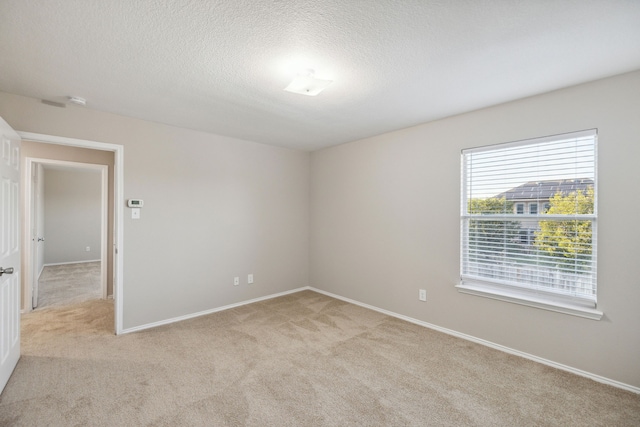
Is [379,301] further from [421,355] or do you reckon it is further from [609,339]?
[609,339]

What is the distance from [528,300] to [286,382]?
227cm

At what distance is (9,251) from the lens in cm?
230

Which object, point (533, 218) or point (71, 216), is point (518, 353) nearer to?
point (533, 218)

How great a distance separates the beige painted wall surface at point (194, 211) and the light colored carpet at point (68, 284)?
195cm

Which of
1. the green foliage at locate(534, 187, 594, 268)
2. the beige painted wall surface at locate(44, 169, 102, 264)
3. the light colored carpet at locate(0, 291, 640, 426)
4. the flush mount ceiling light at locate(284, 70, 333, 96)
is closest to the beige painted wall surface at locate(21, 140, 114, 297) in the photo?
the light colored carpet at locate(0, 291, 640, 426)

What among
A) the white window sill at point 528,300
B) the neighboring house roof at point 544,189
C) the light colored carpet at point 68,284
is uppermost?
the neighboring house roof at point 544,189

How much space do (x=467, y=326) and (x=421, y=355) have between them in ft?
2.36

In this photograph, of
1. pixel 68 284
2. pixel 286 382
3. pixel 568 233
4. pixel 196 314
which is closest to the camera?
pixel 286 382

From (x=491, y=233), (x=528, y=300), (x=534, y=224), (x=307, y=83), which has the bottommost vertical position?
(x=528, y=300)

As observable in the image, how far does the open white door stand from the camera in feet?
7.00

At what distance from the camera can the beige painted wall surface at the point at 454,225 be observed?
222 cm

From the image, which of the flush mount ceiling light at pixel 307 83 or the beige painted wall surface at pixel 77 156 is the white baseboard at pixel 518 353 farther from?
the beige painted wall surface at pixel 77 156

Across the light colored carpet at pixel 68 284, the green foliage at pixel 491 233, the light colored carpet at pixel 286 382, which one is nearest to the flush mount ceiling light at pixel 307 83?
the green foliage at pixel 491 233

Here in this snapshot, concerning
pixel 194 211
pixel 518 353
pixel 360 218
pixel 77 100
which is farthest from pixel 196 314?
pixel 518 353
